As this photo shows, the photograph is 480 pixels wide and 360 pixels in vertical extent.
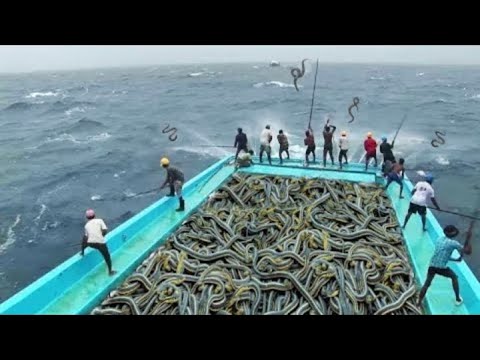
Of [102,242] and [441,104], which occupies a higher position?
[102,242]

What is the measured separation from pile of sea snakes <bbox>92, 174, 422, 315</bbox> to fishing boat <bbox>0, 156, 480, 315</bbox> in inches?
9.2

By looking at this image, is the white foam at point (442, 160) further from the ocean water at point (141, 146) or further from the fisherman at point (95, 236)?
the fisherman at point (95, 236)

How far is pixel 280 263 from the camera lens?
27.5 feet

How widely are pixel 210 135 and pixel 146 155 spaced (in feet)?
23.5

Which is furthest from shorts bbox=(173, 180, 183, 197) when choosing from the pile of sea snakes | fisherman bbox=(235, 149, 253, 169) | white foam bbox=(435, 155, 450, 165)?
white foam bbox=(435, 155, 450, 165)

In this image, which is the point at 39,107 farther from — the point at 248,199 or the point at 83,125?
the point at 248,199

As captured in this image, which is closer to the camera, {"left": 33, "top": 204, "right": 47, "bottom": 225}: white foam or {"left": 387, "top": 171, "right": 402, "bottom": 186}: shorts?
{"left": 387, "top": 171, "right": 402, "bottom": 186}: shorts

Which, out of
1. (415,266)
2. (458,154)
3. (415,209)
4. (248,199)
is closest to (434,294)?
(415,266)

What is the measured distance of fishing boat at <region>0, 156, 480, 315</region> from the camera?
7.18 meters

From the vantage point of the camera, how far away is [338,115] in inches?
1533

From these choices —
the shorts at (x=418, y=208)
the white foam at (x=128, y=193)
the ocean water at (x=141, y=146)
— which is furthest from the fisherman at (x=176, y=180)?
the white foam at (x=128, y=193)

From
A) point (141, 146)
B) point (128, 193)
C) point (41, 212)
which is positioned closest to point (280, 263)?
point (128, 193)

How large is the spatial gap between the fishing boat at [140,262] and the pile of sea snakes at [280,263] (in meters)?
0.23

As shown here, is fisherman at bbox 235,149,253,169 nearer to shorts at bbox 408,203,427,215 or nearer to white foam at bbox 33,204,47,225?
shorts at bbox 408,203,427,215
